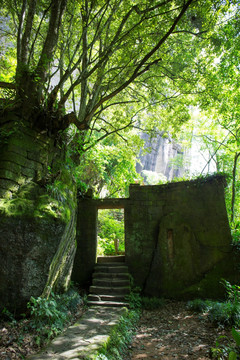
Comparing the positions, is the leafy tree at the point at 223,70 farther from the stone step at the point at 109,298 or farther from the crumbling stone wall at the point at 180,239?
the stone step at the point at 109,298

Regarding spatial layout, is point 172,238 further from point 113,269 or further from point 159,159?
point 159,159

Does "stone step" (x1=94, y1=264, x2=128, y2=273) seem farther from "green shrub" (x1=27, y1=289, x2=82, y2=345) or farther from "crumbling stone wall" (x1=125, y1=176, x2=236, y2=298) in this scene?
"green shrub" (x1=27, y1=289, x2=82, y2=345)

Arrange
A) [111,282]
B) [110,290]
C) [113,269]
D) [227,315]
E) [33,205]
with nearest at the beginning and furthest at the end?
[33,205]
[227,315]
[110,290]
[111,282]
[113,269]

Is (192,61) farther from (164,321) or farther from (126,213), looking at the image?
(164,321)

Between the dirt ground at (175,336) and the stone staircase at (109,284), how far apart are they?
84cm

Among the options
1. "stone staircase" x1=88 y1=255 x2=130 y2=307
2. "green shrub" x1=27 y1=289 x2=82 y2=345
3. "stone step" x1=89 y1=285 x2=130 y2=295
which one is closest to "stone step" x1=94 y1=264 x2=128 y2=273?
"stone staircase" x1=88 y1=255 x2=130 y2=307

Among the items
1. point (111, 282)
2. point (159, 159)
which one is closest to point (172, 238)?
point (111, 282)

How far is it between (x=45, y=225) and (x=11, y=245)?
0.61 meters

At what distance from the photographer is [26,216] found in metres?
3.88

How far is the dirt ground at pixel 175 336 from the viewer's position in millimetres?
3885

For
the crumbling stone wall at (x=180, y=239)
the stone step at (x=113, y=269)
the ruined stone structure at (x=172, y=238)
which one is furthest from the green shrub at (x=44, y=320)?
the crumbling stone wall at (x=180, y=239)

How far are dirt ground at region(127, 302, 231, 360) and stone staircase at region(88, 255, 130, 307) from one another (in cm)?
84

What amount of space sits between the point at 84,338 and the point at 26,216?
7.39 ft

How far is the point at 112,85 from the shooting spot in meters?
7.05
